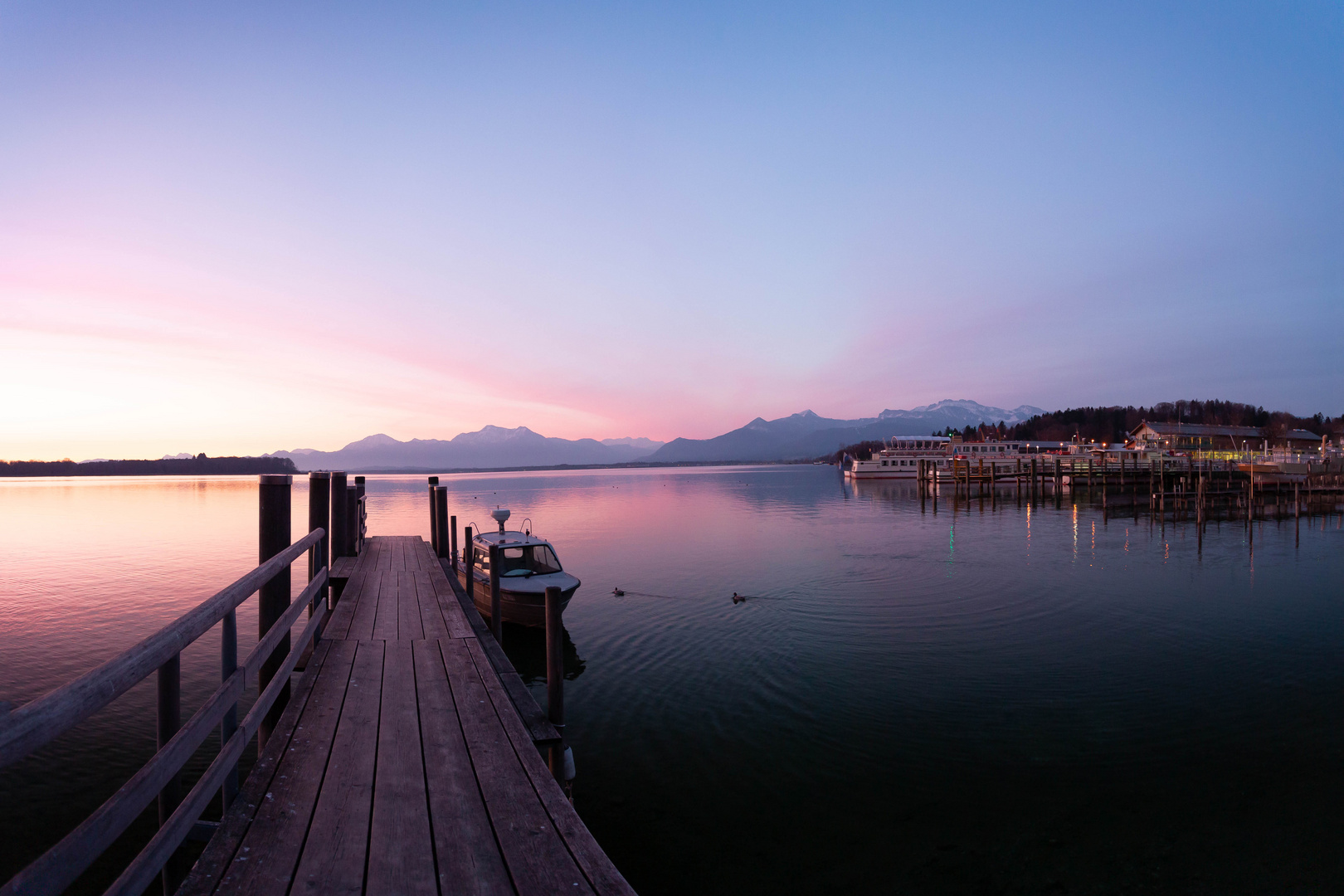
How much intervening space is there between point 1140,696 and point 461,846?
13.3 meters

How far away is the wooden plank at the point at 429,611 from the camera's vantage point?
923 cm

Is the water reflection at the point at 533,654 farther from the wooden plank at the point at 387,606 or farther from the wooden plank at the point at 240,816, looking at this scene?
the wooden plank at the point at 240,816

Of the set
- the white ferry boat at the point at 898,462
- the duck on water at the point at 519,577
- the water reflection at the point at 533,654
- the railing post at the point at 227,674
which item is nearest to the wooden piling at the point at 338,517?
the duck on water at the point at 519,577

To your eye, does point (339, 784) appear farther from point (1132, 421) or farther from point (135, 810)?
point (1132, 421)

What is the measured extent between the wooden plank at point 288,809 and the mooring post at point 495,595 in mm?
8240

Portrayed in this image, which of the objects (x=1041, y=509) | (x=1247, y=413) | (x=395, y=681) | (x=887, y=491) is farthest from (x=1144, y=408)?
(x=395, y=681)

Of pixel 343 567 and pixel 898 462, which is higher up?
pixel 898 462

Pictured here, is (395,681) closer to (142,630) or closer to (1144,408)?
(142,630)

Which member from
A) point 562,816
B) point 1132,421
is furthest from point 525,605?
point 1132,421

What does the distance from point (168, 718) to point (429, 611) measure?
6813 mm

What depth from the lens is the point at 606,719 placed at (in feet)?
40.0

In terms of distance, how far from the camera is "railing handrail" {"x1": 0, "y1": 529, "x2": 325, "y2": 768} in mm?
2070

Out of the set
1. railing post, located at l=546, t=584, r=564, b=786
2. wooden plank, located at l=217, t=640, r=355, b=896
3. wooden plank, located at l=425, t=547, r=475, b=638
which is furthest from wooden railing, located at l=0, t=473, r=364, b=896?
railing post, located at l=546, t=584, r=564, b=786

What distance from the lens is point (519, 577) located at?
17688mm
